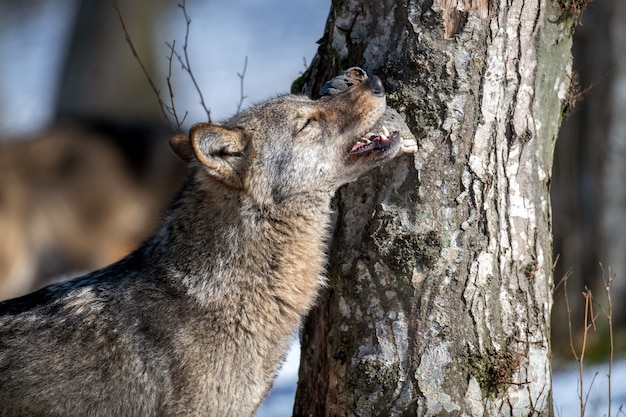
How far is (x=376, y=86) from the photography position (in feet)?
14.5

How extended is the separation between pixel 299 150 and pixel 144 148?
7.66 metres

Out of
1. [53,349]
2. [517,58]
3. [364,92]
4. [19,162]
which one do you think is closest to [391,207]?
[364,92]

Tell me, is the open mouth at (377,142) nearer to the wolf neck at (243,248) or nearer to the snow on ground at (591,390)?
the wolf neck at (243,248)

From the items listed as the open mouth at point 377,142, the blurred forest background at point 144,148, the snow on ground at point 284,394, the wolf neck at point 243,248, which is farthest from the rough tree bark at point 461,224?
the snow on ground at point 284,394

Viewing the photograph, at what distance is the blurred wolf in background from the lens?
11.0 m

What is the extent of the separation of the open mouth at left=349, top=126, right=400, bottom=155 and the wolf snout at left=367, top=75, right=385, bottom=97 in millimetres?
192

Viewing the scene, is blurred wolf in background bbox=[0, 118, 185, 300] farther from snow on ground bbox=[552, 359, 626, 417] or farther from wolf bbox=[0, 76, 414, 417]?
wolf bbox=[0, 76, 414, 417]

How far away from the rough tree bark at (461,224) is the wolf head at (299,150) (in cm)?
22

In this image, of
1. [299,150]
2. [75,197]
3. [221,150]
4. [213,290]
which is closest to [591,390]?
[299,150]

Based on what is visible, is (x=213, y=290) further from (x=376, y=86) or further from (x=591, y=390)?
(x=591, y=390)

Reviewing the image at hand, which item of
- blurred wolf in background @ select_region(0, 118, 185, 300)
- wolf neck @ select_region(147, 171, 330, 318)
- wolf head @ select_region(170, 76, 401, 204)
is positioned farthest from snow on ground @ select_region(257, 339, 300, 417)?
blurred wolf in background @ select_region(0, 118, 185, 300)

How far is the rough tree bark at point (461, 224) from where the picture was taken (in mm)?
4496

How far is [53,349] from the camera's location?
434 centimetres

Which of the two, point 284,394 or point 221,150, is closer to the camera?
point 221,150
